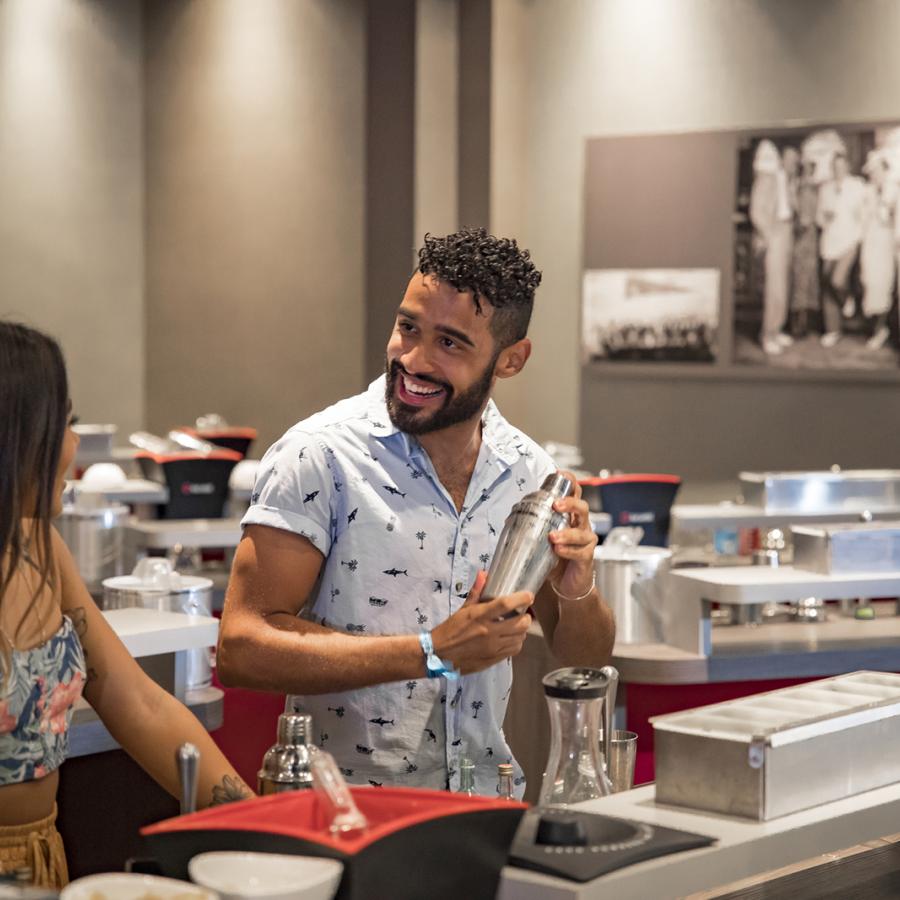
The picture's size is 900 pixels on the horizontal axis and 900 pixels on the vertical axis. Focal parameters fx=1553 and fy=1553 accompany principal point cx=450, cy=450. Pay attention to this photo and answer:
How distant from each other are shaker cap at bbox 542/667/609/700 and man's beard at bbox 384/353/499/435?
1.92ft

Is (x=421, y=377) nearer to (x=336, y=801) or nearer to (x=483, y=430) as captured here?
(x=483, y=430)

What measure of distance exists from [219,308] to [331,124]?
131cm

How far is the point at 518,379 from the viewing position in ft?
28.5

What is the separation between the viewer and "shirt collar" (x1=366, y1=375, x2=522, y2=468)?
220cm

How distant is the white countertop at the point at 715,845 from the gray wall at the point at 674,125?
6283 millimetres

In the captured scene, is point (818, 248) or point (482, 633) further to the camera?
point (818, 248)

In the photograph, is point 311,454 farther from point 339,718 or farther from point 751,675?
point 751,675

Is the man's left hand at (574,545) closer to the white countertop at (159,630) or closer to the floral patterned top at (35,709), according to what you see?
the floral patterned top at (35,709)

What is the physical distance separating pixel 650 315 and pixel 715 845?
6829 mm

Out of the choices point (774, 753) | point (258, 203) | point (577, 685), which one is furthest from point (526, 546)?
point (258, 203)

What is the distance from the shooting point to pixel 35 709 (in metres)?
1.73

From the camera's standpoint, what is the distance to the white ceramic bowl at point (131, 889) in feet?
3.93

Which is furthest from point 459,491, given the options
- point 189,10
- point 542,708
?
point 189,10

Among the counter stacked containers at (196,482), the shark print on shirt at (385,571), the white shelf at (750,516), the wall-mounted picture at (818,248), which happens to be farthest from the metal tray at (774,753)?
the wall-mounted picture at (818,248)
